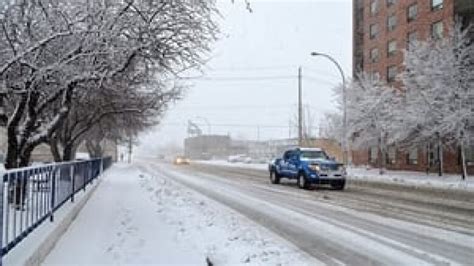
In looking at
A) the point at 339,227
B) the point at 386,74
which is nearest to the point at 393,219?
the point at 339,227

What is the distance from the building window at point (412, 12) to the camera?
200ft

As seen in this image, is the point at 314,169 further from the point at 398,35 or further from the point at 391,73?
the point at 391,73

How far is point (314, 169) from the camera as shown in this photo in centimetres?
3103

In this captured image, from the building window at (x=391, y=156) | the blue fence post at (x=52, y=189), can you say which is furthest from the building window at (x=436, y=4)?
the blue fence post at (x=52, y=189)

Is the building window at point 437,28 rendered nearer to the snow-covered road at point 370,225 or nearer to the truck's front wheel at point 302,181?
the truck's front wheel at point 302,181

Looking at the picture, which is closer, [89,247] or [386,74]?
[89,247]

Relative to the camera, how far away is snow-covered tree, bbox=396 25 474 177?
3953 centimetres

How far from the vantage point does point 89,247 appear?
10664 millimetres

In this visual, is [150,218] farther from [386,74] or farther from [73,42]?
[386,74]

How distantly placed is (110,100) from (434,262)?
20402 millimetres

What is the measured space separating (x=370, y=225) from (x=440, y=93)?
90.6 ft

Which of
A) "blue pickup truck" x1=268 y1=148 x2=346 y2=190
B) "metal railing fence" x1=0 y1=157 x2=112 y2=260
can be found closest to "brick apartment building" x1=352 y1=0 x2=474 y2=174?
"blue pickup truck" x1=268 y1=148 x2=346 y2=190

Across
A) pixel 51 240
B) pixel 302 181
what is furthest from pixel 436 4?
pixel 51 240

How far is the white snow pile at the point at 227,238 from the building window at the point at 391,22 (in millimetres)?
50705
